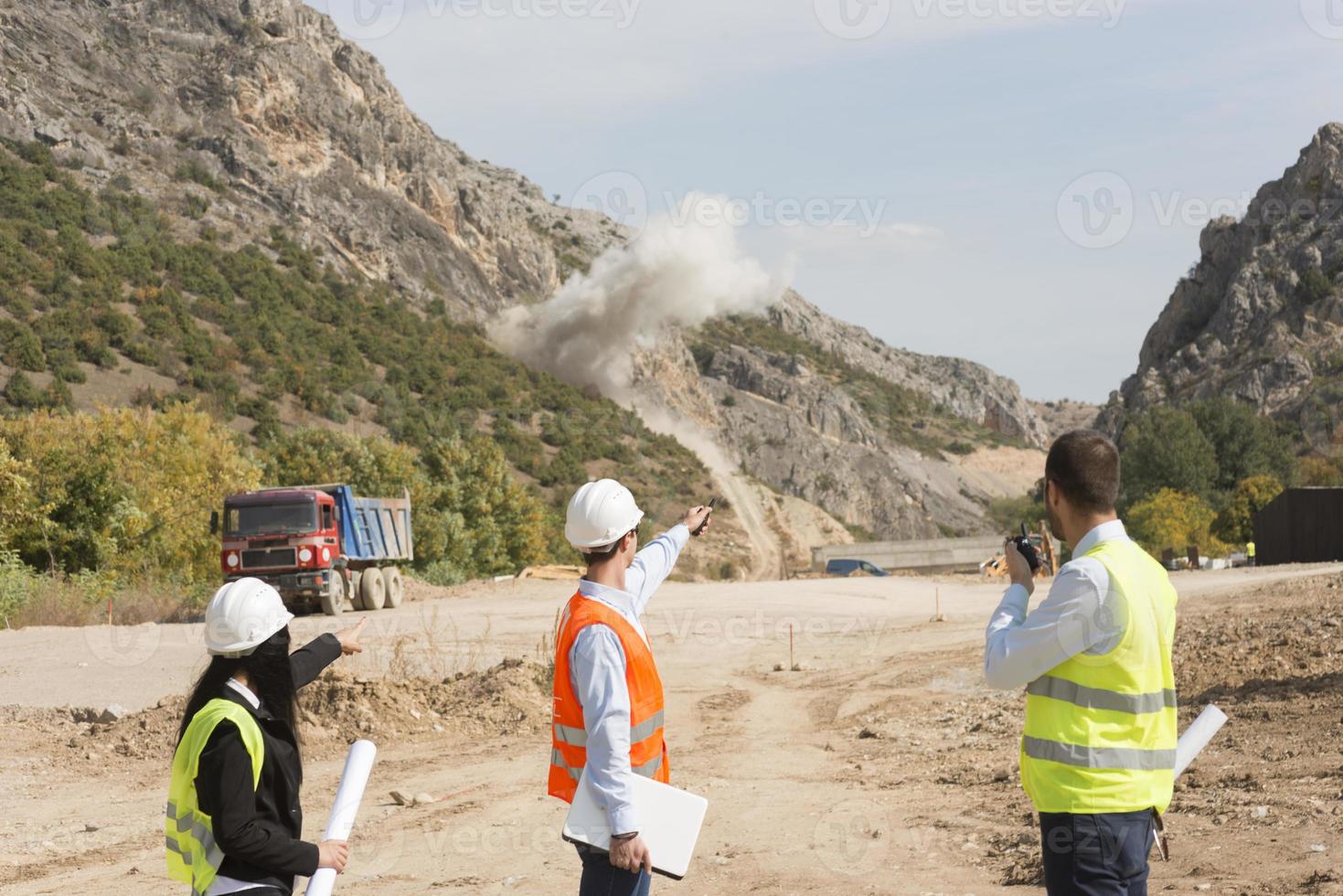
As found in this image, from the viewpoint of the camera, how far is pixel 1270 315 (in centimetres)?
8356

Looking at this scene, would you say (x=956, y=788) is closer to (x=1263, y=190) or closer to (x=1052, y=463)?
(x=1052, y=463)

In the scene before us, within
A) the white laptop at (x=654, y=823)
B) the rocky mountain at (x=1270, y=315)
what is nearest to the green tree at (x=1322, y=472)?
the rocky mountain at (x=1270, y=315)

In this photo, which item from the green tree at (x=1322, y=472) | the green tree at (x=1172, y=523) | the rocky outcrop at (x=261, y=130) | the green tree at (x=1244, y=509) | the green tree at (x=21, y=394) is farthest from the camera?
the rocky outcrop at (x=261, y=130)

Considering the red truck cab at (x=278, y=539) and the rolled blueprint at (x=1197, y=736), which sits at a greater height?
the red truck cab at (x=278, y=539)

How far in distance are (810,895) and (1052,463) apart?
13.6 feet

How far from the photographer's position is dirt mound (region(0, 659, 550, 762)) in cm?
1280

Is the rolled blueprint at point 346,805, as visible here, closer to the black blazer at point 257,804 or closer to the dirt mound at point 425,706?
the black blazer at point 257,804

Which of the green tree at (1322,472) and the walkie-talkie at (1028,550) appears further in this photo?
the green tree at (1322,472)

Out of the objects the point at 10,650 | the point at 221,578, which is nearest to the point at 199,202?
the point at 221,578

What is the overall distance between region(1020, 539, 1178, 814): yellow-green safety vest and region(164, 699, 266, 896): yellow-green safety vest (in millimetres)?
2107

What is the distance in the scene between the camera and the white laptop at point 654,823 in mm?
3691

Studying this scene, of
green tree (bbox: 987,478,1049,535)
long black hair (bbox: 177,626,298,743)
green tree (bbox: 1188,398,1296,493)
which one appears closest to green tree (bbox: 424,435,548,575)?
green tree (bbox: 1188,398,1296,493)

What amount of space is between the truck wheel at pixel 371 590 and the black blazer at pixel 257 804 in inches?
→ 1039

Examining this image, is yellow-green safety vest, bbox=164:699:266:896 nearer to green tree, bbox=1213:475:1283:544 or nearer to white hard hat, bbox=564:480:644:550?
white hard hat, bbox=564:480:644:550
